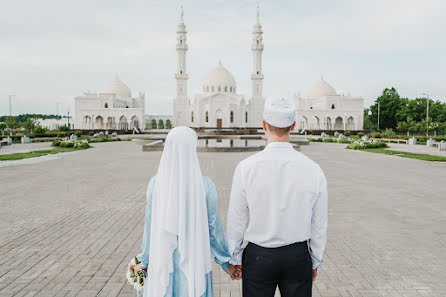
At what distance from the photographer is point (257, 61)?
6197 centimetres

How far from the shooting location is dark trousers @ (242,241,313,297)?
218cm

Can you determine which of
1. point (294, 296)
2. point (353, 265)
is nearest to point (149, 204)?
point (294, 296)

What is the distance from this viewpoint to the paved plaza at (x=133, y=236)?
4.01 m

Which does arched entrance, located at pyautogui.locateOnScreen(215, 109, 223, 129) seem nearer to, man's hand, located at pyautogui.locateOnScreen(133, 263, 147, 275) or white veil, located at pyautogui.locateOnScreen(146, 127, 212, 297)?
man's hand, located at pyautogui.locateOnScreen(133, 263, 147, 275)

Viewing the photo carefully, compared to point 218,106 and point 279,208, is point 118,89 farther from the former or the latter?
point 279,208

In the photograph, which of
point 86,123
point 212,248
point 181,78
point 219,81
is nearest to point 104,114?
point 86,123

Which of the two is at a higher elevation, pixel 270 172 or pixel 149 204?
pixel 270 172

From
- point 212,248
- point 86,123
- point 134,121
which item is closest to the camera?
point 212,248

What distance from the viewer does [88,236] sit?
5.65m

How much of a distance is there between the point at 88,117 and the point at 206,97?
22.0 metres

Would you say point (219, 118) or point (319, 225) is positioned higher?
point (219, 118)

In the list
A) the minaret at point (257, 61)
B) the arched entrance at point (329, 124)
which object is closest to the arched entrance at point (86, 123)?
the minaret at point (257, 61)

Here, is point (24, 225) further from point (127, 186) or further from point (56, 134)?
point (56, 134)

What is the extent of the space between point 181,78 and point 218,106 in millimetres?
8841
